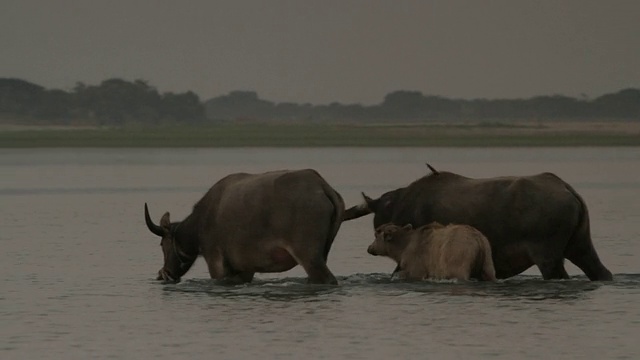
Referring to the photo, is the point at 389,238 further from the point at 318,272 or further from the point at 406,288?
the point at 318,272

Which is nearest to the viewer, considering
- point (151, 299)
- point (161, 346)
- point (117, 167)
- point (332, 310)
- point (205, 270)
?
point (161, 346)

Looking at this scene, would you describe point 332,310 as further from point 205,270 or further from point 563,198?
point 205,270

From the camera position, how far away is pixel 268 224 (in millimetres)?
17375

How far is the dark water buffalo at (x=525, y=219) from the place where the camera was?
57.8 ft

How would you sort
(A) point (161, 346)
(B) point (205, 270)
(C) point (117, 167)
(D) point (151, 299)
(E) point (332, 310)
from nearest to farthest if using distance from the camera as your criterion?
1. (A) point (161, 346)
2. (E) point (332, 310)
3. (D) point (151, 299)
4. (B) point (205, 270)
5. (C) point (117, 167)

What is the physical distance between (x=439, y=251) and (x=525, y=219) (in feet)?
3.26

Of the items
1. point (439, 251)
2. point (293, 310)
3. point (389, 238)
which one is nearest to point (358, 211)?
point (389, 238)

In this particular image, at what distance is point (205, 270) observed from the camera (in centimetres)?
2039

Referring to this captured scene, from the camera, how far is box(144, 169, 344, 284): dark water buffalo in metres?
17.2

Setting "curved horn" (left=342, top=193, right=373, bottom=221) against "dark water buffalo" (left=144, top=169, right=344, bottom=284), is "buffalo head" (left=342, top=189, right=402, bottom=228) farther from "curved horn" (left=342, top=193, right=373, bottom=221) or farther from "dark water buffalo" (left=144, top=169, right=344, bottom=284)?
"dark water buffalo" (left=144, top=169, right=344, bottom=284)

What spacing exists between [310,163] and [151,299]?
144ft

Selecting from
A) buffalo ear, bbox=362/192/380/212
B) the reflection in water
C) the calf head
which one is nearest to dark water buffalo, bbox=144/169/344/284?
the reflection in water

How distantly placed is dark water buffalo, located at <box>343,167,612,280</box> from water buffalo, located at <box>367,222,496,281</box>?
0.42 m

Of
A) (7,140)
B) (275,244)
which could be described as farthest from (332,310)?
(7,140)
